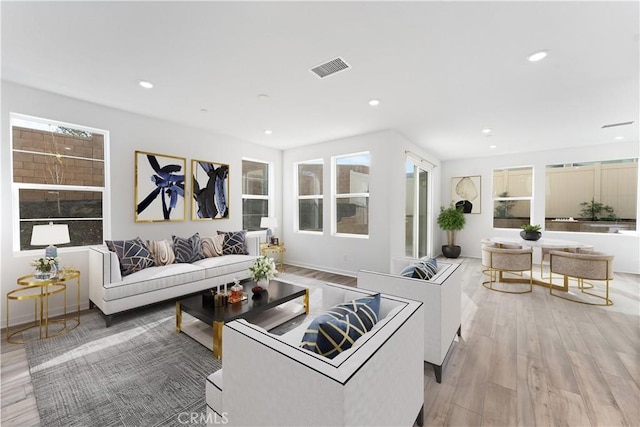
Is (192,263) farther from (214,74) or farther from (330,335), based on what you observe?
(330,335)

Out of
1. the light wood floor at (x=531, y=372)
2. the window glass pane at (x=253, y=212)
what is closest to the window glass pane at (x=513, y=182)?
the light wood floor at (x=531, y=372)

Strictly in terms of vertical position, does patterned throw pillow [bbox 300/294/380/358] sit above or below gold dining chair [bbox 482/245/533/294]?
above

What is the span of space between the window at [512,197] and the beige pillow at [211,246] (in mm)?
6642

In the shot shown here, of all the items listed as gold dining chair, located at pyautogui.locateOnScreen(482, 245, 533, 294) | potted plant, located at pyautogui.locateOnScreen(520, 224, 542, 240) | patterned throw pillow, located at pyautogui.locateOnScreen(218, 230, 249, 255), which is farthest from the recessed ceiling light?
patterned throw pillow, located at pyautogui.locateOnScreen(218, 230, 249, 255)

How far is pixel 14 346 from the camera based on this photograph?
246 centimetres

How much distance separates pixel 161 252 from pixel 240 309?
191 centimetres

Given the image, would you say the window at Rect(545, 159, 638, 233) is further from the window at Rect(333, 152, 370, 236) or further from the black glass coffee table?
the black glass coffee table

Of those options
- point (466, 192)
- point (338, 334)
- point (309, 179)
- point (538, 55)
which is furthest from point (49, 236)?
point (466, 192)

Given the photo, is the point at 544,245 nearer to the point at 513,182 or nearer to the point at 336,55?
the point at 513,182

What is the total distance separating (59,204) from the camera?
3357mm

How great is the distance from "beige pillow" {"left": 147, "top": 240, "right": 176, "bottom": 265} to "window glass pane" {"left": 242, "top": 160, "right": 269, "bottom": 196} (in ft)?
6.71

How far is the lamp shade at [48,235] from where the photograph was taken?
2.66 m

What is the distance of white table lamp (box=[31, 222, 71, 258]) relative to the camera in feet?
8.72

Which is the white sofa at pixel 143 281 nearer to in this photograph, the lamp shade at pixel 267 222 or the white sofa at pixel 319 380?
the lamp shade at pixel 267 222
